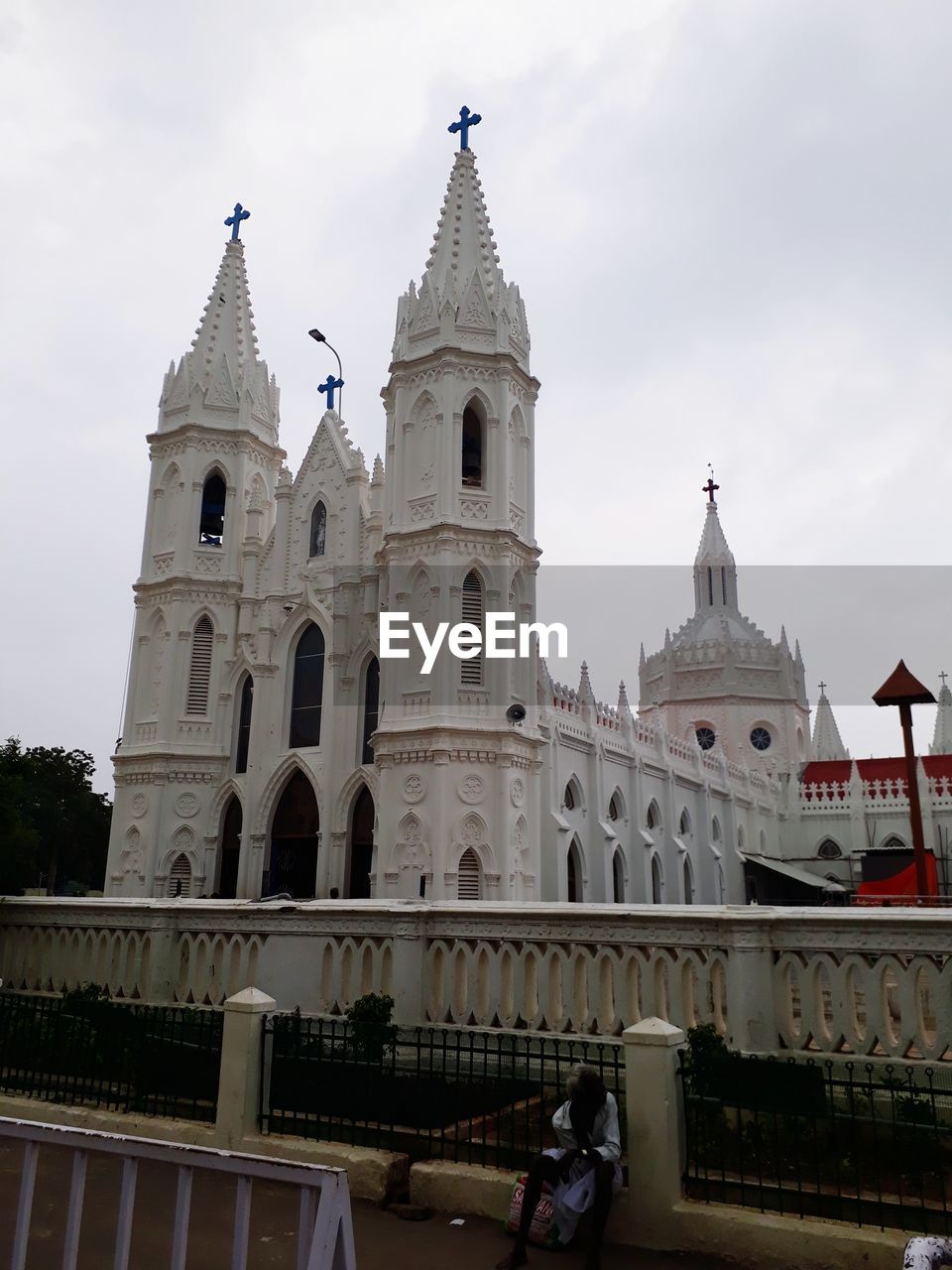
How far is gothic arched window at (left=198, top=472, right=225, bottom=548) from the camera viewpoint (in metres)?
30.8

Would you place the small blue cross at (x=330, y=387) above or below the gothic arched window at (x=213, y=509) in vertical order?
above

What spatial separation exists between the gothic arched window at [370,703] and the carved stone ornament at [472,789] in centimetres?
379

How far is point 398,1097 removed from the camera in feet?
25.3

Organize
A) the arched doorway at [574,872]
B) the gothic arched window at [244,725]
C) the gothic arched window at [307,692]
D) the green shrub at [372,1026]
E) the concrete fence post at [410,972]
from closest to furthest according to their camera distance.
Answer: the green shrub at [372,1026]
the concrete fence post at [410,972]
the gothic arched window at [307,692]
the gothic arched window at [244,725]
the arched doorway at [574,872]

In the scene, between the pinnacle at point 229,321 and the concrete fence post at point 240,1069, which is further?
the pinnacle at point 229,321

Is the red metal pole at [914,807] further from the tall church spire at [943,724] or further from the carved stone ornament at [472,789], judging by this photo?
the tall church spire at [943,724]

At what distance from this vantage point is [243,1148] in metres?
7.89

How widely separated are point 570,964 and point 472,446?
60.7 ft

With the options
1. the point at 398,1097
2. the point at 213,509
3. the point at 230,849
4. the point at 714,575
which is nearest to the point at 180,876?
the point at 230,849

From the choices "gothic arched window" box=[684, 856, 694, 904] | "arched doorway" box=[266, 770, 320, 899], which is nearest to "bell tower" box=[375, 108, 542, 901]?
"arched doorway" box=[266, 770, 320, 899]

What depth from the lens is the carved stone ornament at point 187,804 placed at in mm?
27453

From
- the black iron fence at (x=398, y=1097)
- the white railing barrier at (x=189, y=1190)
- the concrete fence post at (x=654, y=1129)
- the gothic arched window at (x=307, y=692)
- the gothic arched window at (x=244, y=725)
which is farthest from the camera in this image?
the gothic arched window at (x=244, y=725)

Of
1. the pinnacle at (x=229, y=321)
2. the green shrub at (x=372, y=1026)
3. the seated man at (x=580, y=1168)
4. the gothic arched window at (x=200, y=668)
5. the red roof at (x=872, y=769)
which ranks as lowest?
the seated man at (x=580, y=1168)

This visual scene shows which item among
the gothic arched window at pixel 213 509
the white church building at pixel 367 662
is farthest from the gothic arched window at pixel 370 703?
the gothic arched window at pixel 213 509
